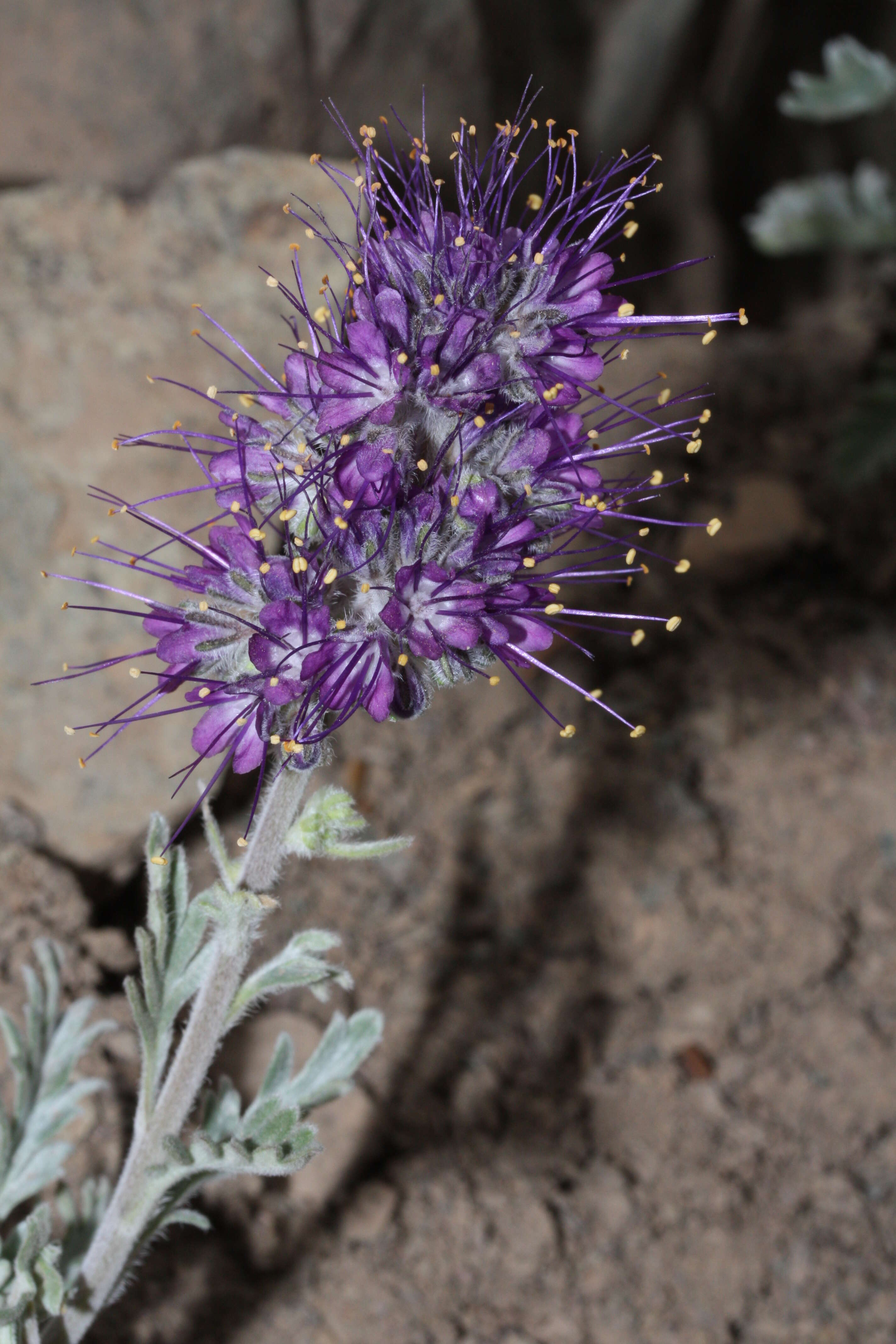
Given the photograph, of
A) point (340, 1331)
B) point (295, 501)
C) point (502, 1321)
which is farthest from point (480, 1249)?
point (295, 501)

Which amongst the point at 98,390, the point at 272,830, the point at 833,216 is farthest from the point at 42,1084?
the point at 833,216

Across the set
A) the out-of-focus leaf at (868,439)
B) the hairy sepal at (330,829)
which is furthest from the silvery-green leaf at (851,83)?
the hairy sepal at (330,829)

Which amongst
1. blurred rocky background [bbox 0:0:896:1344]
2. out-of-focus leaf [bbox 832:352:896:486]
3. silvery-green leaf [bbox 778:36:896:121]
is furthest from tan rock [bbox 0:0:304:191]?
out-of-focus leaf [bbox 832:352:896:486]

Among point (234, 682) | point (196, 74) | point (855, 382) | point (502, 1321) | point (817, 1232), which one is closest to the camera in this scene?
point (234, 682)

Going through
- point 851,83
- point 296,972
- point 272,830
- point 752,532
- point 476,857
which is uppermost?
point 851,83

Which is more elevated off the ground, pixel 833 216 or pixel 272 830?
pixel 272 830

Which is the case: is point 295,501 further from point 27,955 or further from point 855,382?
point 855,382

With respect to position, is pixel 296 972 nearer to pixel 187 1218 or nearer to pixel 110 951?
pixel 187 1218

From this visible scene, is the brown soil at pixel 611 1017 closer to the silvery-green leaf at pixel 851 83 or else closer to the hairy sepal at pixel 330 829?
the hairy sepal at pixel 330 829
